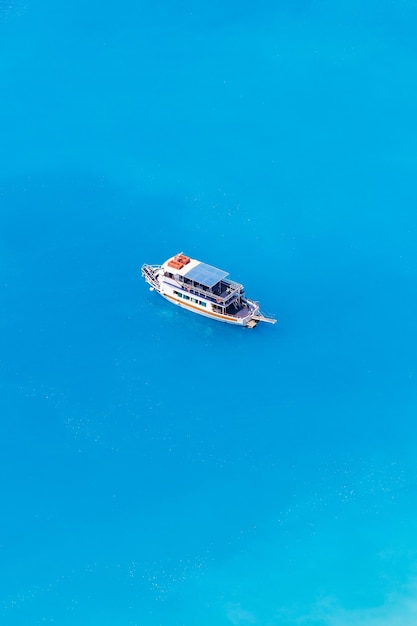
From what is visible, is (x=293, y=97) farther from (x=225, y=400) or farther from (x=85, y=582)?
(x=85, y=582)

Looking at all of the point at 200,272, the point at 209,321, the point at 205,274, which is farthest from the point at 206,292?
the point at 209,321

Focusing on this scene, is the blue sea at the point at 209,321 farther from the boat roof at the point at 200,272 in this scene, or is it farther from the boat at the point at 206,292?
the boat roof at the point at 200,272

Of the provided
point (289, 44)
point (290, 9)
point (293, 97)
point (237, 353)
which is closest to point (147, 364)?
point (237, 353)

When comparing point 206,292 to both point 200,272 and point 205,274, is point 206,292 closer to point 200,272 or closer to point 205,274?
point 205,274

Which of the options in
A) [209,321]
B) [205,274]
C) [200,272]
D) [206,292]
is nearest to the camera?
[206,292]

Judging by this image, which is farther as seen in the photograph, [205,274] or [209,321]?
[209,321]

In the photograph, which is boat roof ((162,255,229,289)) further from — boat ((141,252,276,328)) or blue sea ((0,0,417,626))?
blue sea ((0,0,417,626))
